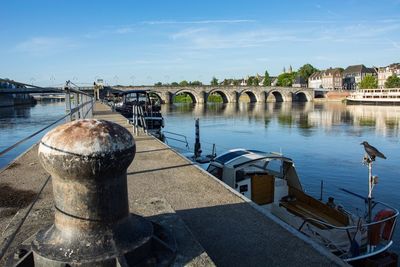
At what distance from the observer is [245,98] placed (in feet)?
427

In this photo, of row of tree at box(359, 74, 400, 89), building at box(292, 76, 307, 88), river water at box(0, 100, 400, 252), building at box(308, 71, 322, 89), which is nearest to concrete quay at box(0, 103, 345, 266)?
river water at box(0, 100, 400, 252)

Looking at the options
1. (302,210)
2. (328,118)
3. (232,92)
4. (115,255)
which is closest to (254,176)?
(302,210)

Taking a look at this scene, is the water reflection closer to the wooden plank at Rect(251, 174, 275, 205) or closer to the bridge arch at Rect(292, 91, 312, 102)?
the wooden plank at Rect(251, 174, 275, 205)

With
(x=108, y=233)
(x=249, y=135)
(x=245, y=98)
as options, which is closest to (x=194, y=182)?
(x=108, y=233)

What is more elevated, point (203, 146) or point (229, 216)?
point (229, 216)

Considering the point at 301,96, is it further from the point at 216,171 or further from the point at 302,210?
the point at 302,210

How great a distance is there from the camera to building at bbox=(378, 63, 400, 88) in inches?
4940

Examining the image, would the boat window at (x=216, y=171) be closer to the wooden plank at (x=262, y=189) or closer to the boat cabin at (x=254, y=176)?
the boat cabin at (x=254, y=176)

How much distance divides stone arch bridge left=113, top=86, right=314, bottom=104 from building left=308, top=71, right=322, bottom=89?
42.6 m

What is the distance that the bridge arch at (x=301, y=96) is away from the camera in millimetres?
115312

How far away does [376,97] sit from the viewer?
298 feet

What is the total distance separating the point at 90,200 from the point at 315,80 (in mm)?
167096

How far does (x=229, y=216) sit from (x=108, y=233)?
2.88 metres

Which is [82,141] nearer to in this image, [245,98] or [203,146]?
[203,146]
